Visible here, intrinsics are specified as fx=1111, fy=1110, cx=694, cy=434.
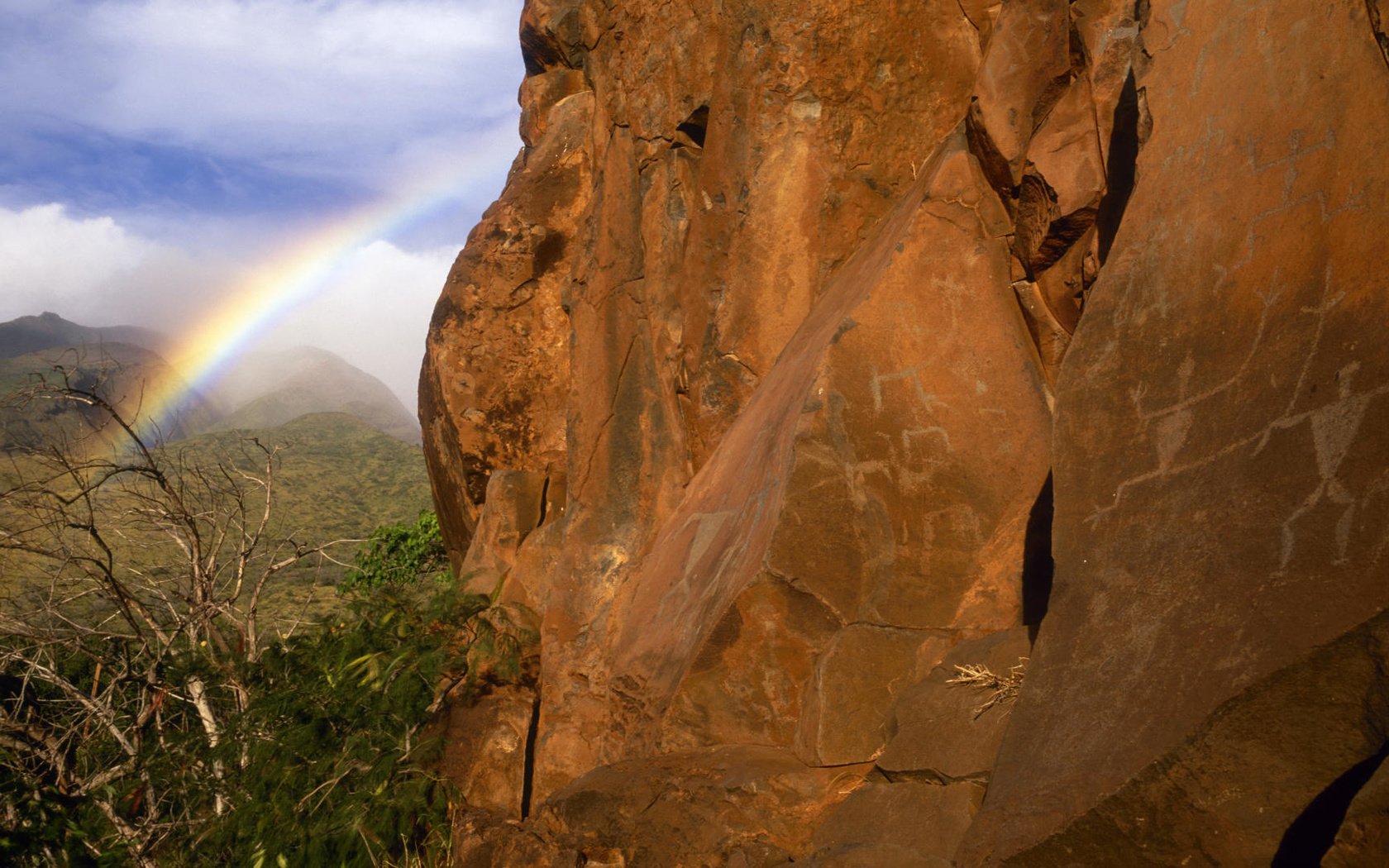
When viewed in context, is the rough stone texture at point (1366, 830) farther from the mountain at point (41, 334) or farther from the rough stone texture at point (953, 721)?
the mountain at point (41, 334)

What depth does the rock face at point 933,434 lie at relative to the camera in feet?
7.55

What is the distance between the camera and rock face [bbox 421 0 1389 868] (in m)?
2.30

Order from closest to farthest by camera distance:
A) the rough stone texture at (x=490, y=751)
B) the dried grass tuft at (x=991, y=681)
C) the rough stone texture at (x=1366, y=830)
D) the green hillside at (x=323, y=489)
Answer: the rough stone texture at (x=1366, y=830)
the dried grass tuft at (x=991, y=681)
the rough stone texture at (x=490, y=751)
the green hillside at (x=323, y=489)

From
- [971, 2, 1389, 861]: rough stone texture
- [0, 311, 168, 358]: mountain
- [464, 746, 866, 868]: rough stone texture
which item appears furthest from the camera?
[0, 311, 168, 358]: mountain

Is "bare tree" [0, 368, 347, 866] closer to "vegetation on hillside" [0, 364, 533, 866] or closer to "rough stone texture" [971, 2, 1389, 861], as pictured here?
"vegetation on hillside" [0, 364, 533, 866]

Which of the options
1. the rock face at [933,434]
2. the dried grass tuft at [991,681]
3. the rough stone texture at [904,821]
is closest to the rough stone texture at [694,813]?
the rock face at [933,434]

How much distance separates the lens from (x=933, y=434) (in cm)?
431

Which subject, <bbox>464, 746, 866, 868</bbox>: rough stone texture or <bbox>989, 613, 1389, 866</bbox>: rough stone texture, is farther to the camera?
<bbox>464, 746, 866, 868</bbox>: rough stone texture

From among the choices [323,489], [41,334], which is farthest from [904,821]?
[41,334]

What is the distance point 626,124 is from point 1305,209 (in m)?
4.79

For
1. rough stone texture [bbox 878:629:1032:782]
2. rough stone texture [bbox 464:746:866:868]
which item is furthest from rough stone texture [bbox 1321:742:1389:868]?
rough stone texture [bbox 464:746:866:868]

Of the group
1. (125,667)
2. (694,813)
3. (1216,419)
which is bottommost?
(694,813)

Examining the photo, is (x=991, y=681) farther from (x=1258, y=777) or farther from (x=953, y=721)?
(x=1258, y=777)

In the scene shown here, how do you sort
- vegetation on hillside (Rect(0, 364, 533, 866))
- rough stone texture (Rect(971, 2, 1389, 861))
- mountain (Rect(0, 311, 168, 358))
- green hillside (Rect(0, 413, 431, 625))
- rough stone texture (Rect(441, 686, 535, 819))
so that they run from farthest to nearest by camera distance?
1. mountain (Rect(0, 311, 168, 358))
2. green hillside (Rect(0, 413, 431, 625))
3. rough stone texture (Rect(441, 686, 535, 819))
4. vegetation on hillside (Rect(0, 364, 533, 866))
5. rough stone texture (Rect(971, 2, 1389, 861))
